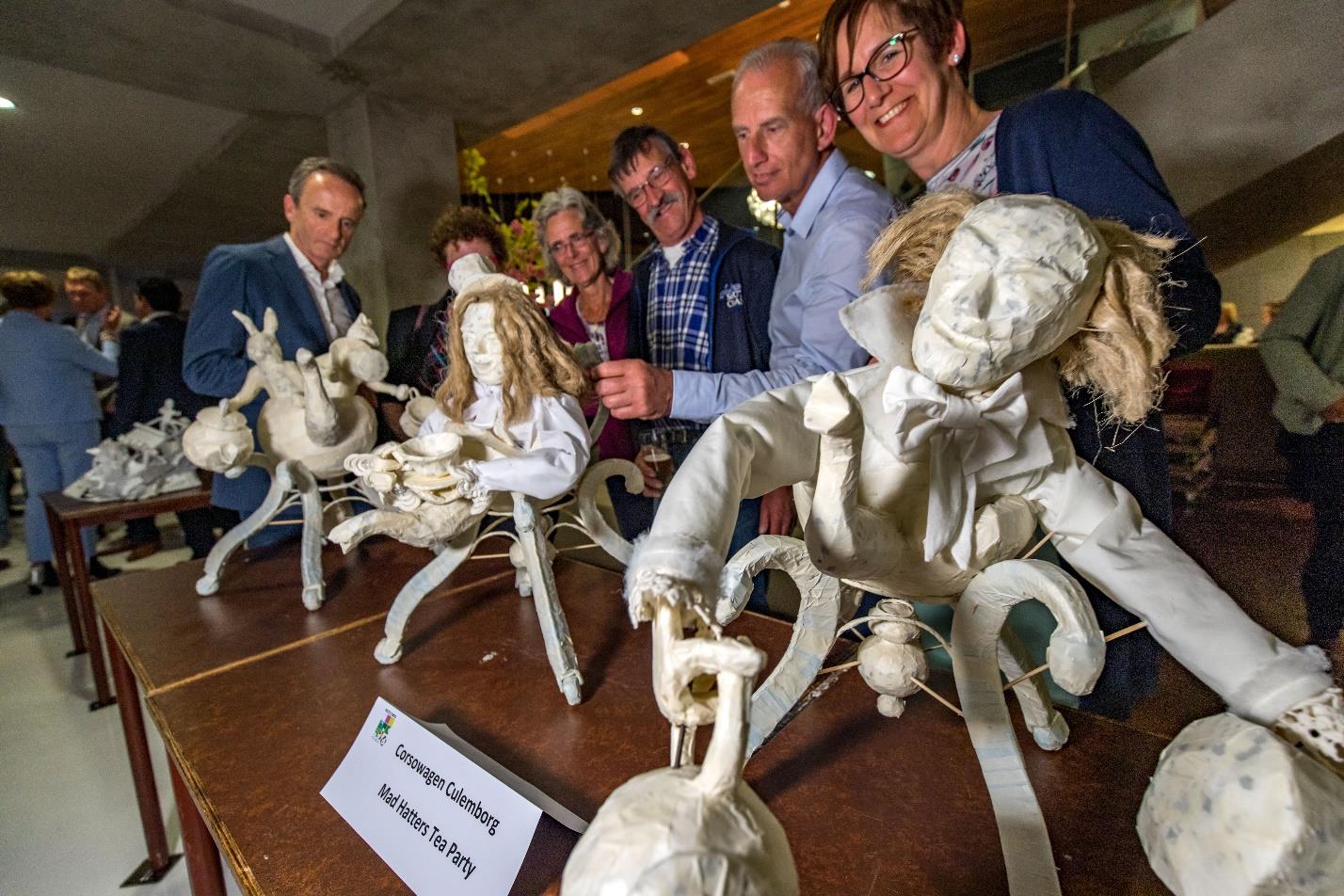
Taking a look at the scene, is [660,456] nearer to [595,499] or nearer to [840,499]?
[595,499]

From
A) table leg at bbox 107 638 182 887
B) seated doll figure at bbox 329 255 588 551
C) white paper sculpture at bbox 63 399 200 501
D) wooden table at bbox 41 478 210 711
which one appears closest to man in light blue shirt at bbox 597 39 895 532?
seated doll figure at bbox 329 255 588 551

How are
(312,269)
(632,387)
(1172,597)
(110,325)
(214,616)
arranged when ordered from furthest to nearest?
(110,325) < (312,269) < (214,616) < (632,387) < (1172,597)

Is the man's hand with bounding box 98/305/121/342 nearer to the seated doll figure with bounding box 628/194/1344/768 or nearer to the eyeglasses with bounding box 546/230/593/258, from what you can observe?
the eyeglasses with bounding box 546/230/593/258

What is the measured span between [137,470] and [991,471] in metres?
2.44

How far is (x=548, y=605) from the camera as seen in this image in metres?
0.89

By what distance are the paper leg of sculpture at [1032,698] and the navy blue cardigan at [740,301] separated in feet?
→ 2.29

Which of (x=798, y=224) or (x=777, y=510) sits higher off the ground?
(x=798, y=224)

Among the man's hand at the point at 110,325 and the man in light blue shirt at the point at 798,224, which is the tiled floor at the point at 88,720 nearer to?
the man in light blue shirt at the point at 798,224

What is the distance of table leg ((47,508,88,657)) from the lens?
1.98 metres

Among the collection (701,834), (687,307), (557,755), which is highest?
(687,307)

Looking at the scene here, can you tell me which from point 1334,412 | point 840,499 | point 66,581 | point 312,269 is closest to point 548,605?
point 840,499

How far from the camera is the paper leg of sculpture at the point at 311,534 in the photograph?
124 cm

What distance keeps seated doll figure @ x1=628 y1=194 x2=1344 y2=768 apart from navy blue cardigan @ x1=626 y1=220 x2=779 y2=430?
2.33 ft

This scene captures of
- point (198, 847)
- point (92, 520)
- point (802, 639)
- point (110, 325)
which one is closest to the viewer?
point (802, 639)
